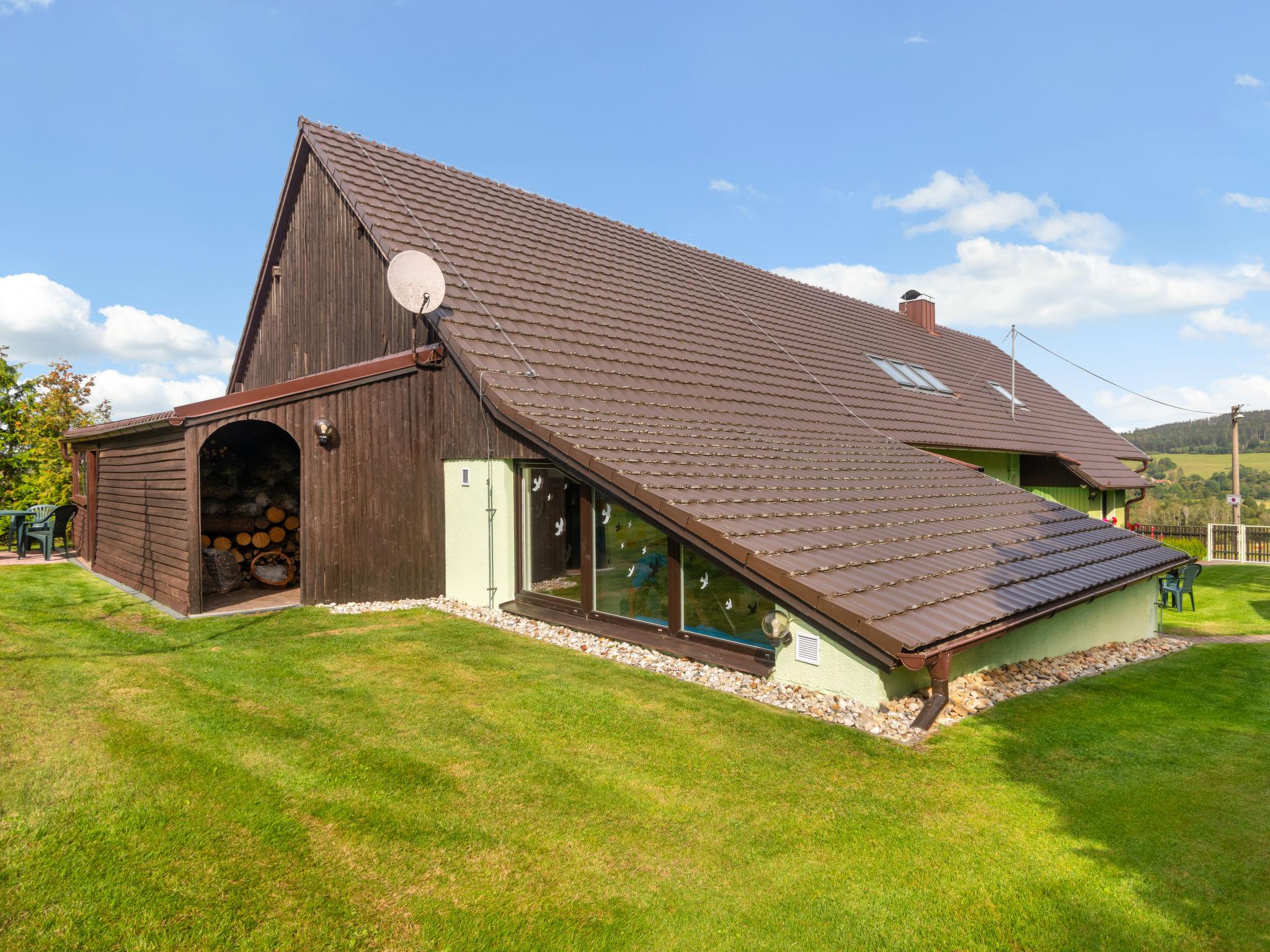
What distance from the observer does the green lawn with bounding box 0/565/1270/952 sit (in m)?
2.90

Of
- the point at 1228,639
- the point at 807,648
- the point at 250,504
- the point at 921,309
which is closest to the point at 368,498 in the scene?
the point at 250,504

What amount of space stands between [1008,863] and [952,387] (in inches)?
628

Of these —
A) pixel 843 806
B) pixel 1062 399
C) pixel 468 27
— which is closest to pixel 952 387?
pixel 1062 399

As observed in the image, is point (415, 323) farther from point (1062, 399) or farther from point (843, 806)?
point (1062, 399)

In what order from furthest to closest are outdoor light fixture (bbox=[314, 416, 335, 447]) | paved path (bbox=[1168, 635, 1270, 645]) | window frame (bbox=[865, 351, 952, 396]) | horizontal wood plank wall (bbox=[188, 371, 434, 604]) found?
window frame (bbox=[865, 351, 952, 396]) → paved path (bbox=[1168, 635, 1270, 645]) → horizontal wood plank wall (bbox=[188, 371, 434, 604]) → outdoor light fixture (bbox=[314, 416, 335, 447])

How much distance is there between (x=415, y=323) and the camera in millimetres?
9625

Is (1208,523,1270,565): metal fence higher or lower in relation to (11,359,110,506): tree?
lower

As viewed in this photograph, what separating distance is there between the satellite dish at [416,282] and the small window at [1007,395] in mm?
16489

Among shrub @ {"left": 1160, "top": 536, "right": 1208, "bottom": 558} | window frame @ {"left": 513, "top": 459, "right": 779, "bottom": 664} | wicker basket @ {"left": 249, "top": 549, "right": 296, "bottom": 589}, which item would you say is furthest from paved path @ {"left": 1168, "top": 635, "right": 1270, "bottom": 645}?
wicker basket @ {"left": 249, "top": 549, "right": 296, "bottom": 589}

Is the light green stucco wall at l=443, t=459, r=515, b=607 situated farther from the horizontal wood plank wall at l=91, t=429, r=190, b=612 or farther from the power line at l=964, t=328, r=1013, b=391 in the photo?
the power line at l=964, t=328, r=1013, b=391

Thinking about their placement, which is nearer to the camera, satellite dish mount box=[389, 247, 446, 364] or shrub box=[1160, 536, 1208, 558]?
satellite dish mount box=[389, 247, 446, 364]

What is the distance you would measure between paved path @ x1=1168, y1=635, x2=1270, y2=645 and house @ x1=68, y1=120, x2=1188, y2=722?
3.45ft

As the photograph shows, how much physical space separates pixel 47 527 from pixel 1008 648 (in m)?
17.0

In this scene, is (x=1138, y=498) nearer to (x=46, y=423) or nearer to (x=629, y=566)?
(x=629, y=566)
